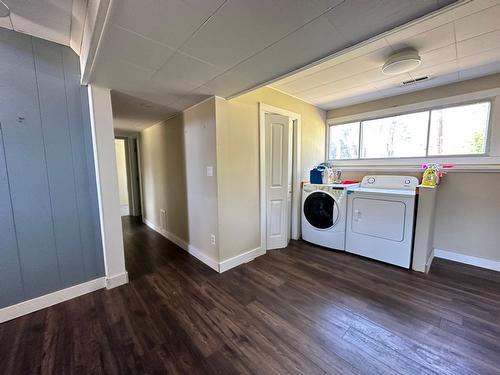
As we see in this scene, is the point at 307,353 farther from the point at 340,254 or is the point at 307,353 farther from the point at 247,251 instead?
the point at 340,254

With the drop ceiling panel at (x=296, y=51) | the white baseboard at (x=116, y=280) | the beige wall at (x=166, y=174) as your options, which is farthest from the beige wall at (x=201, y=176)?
the white baseboard at (x=116, y=280)

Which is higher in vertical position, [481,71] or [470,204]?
[481,71]

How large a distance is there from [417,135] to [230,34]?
10.1 feet

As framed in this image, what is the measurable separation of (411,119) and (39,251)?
15.5ft

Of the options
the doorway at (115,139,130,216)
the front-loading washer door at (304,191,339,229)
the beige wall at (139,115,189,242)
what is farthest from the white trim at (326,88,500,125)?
the doorway at (115,139,130,216)

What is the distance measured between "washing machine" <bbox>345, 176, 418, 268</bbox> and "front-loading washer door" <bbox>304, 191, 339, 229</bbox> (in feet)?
0.69

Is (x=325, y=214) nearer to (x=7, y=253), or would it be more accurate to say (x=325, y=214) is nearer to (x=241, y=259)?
(x=241, y=259)

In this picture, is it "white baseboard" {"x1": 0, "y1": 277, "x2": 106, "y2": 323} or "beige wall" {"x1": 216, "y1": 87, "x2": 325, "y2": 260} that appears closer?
"white baseboard" {"x1": 0, "y1": 277, "x2": 106, "y2": 323}

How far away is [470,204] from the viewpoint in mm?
2553

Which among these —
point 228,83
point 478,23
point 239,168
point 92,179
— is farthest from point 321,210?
point 92,179

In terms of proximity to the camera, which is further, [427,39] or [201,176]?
[201,176]

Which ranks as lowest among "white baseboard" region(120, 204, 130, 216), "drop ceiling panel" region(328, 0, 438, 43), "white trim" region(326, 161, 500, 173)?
"white baseboard" region(120, 204, 130, 216)

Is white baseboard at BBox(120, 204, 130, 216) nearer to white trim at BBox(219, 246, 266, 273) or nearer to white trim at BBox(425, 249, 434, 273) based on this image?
white trim at BBox(219, 246, 266, 273)

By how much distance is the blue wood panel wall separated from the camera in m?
1.66
